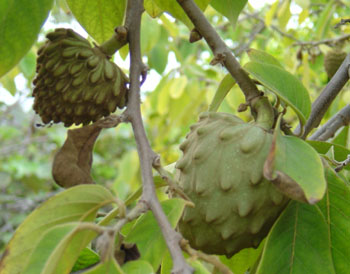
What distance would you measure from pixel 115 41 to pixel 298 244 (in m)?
0.66

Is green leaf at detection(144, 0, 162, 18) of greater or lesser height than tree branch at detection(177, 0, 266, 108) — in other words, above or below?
above

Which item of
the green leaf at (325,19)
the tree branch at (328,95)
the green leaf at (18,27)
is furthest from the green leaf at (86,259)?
the green leaf at (325,19)

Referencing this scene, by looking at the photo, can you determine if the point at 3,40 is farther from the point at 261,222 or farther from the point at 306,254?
the point at 306,254

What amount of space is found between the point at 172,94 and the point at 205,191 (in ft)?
9.54

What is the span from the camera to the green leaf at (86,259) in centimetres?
105

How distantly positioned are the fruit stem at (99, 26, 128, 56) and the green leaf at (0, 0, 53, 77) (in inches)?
7.6

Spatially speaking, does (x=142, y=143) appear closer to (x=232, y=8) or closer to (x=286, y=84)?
(x=286, y=84)

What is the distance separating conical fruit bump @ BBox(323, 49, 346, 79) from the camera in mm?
2475

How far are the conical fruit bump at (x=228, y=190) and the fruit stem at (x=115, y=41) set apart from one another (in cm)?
37

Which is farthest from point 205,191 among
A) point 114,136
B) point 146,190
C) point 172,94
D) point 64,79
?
point 114,136

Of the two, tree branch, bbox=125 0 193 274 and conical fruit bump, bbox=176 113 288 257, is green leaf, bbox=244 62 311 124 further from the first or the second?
tree branch, bbox=125 0 193 274

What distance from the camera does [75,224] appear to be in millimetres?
679

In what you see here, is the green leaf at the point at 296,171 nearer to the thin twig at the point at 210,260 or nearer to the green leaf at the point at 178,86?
the thin twig at the point at 210,260

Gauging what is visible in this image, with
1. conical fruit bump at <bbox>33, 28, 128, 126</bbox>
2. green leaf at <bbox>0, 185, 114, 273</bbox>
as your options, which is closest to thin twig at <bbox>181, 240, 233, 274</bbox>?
green leaf at <bbox>0, 185, 114, 273</bbox>
